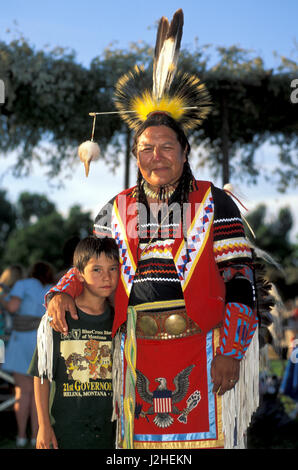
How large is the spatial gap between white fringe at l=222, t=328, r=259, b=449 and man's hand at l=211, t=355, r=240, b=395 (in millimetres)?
112

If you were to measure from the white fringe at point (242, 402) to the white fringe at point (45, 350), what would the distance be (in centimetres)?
83

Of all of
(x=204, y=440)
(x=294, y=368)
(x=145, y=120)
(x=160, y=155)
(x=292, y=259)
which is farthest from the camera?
(x=292, y=259)

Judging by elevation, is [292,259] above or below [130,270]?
above

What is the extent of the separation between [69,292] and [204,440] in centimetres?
91

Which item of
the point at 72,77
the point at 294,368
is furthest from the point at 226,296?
the point at 294,368

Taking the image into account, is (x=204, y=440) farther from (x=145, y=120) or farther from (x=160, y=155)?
(x=145, y=120)

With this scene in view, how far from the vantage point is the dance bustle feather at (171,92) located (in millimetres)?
2584

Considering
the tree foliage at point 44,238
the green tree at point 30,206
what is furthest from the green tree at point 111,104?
the green tree at point 30,206

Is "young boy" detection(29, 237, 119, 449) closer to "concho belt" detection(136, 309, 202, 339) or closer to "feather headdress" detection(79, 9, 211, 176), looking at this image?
"concho belt" detection(136, 309, 202, 339)

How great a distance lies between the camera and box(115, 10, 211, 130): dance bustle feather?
102 inches

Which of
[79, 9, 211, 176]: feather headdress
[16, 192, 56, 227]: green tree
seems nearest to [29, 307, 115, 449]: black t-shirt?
[79, 9, 211, 176]: feather headdress

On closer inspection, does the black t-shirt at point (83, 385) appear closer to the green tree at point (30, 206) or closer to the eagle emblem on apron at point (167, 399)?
the eagle emblem on apron at point (167, 399)

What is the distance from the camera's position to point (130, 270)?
243 cm
